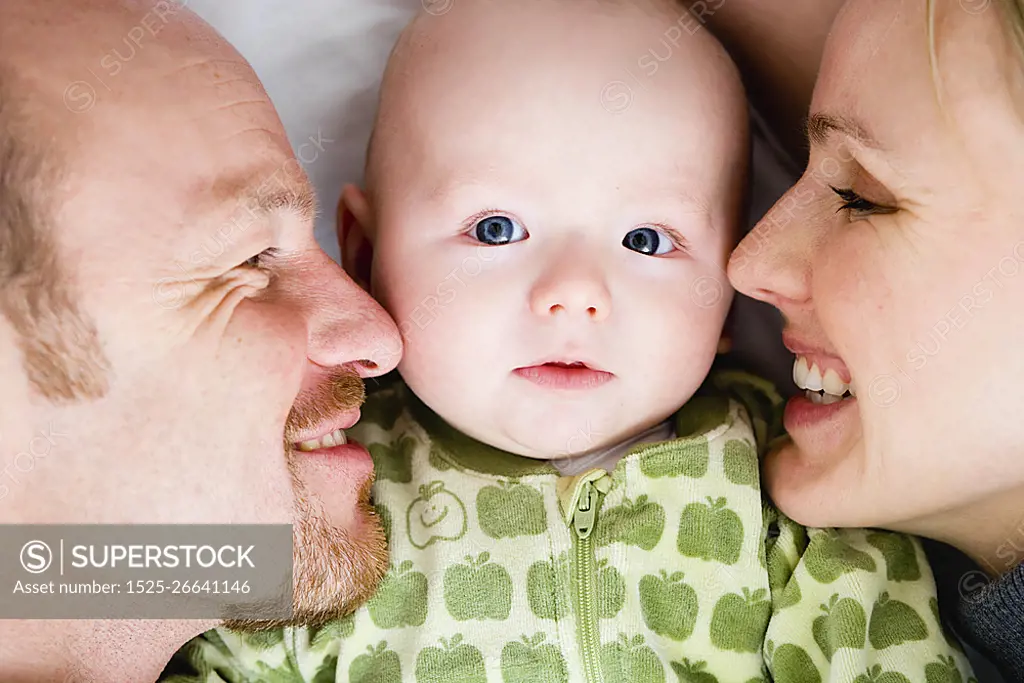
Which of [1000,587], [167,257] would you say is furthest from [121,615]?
[1000,587]

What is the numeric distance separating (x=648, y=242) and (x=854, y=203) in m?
0.26

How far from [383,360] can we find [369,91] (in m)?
0.57

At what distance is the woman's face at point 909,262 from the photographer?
3.38 ft

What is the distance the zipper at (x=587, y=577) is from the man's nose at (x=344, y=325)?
308 mm

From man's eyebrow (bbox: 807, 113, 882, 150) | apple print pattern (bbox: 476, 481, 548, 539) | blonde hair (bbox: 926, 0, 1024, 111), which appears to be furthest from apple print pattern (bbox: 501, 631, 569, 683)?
blonde hair (bbox: 926, 0, 1024, 111)

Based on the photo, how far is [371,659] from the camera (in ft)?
→ 4.40

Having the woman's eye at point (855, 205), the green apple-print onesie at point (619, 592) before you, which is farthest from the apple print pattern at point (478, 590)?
the woman's eye at point (855, 205)

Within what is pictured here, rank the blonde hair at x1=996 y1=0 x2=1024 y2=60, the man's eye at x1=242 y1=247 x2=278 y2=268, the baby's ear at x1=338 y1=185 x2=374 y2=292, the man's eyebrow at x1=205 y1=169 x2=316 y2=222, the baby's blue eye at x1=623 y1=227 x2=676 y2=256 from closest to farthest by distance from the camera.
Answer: the blonde hair at x1=996 y1=0 x2=1024 y2=60 < the man's eyebrow at x1=205 y1=169 x2=316 y2=222 < the man's eye at x1=242 y1=247 x2=278 y2=268 < the baby's blue eye at x1=623 y1=227 x2=676 y2=256 < the baby's ear at x1=338 y1=185 x2=374 y2=292

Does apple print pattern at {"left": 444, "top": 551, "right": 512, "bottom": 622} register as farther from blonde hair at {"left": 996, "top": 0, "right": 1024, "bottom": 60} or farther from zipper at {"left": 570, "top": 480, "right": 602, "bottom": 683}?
blonde hair at {"left": 996, "top": 0, "right": 1024, "bottom": 60}

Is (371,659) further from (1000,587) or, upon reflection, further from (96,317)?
(1000,587)

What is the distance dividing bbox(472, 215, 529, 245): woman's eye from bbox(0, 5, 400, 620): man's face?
17cm

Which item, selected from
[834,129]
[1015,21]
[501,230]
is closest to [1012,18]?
[1015,21]

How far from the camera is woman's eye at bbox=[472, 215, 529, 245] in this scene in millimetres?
1325

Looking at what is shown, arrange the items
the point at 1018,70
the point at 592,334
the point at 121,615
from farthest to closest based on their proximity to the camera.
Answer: the point at 592,334
the point at 121,615
the point at 1018,70
